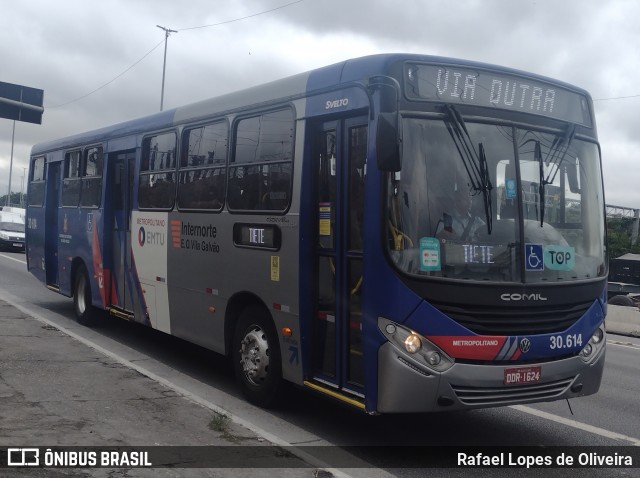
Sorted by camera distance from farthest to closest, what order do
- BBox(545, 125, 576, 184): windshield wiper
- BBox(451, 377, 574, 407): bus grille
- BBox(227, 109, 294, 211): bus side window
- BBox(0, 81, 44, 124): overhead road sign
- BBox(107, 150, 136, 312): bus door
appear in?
BBox(0, 81, 44, 124): overhead road sign, BBox(107, 150, 136, 312): bus door, BBox(227, 109, 294, 211): bus side window, BBox(545, 125, 576, 184): windshield wiper, BBox(451, 377, 574, 407): bus grille

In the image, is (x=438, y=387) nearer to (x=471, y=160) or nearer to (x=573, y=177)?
(x=471, y=160)

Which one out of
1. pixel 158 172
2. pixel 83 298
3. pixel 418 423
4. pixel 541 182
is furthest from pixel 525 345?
pixel 83 298

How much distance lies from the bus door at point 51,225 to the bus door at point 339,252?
28.8 feet

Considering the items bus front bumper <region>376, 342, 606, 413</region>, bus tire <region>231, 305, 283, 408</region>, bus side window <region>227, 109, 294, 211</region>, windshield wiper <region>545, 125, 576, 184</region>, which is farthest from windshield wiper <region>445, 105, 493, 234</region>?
bus tire <region>231, 305, 283, 408</region>

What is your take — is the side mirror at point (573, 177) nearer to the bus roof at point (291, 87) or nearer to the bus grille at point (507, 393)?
the bus roof at point (291, 87)

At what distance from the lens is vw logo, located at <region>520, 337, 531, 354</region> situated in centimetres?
610

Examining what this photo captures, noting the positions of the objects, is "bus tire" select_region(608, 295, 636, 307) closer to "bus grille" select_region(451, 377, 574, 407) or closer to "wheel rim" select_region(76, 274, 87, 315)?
"wheel rim" select_region(76, 274, 87, 315)

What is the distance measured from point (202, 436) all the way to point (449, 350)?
225 centimetres

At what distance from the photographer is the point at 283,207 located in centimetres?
730

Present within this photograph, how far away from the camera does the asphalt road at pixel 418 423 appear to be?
Answer: 6.64m

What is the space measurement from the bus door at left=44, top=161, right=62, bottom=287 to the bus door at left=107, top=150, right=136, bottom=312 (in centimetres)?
307

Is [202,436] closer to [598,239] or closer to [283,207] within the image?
[283,207]

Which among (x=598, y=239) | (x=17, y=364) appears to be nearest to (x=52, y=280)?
(x=17, y=364)

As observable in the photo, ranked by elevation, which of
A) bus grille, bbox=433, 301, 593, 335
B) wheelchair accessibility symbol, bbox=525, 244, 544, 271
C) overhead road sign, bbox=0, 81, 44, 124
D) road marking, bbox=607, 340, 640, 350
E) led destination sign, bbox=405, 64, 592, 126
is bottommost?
road marking, bbox=607, 340, 640, 350
